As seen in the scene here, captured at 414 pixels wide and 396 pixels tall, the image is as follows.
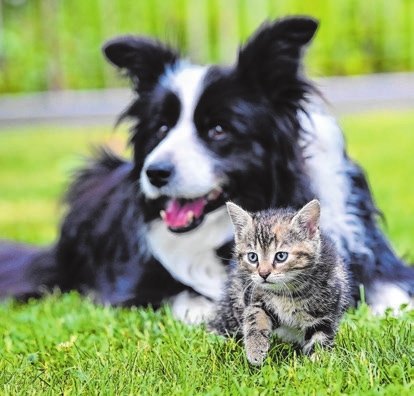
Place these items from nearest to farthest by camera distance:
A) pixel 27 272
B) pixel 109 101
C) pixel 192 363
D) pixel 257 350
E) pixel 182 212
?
pixel 257 350
pixel 192 363
pixel 182 212
pixel 27 272
pixel 109 101

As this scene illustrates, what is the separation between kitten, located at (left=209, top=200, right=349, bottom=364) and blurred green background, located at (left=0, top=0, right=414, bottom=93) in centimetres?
1168

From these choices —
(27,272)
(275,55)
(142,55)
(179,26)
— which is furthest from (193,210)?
(179,26)

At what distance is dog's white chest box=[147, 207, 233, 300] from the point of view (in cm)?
404

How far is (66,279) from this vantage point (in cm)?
521

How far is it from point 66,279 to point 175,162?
178cm

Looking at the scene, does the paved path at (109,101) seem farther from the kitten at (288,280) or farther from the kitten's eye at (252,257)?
the kitten's eye at (252,257)

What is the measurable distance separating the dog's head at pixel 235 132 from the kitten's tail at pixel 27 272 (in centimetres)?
138

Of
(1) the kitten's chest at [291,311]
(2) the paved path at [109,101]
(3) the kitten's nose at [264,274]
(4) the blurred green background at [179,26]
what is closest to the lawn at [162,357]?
(1) the kitten's chest at [291,311]

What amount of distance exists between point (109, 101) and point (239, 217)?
12.5m

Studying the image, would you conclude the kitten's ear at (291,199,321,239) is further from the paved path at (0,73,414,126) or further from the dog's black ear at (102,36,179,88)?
the paved path at (0,73,414,126)

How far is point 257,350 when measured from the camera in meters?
2.96

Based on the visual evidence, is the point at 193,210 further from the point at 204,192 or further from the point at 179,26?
the point at 179,26

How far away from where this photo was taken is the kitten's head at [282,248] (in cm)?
286

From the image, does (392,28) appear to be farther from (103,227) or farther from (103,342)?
(103,342)
